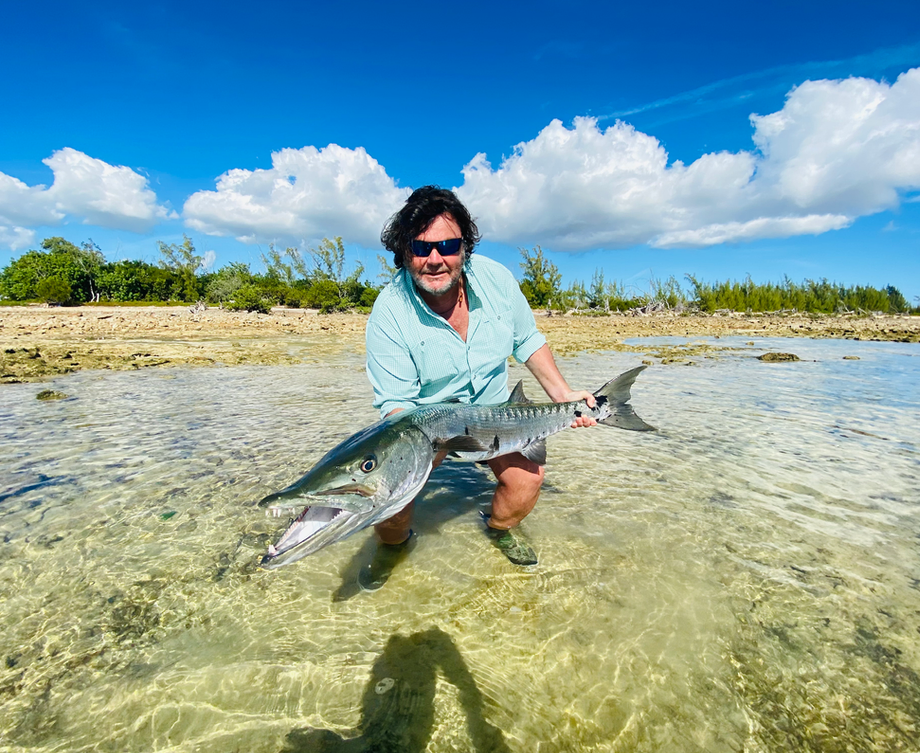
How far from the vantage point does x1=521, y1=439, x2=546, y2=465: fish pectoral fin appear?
3.78 metres


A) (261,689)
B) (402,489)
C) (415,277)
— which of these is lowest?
(261,689)

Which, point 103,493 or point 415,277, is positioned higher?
point 415,277

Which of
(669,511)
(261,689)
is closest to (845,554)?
(669,511)

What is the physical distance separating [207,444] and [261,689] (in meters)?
4.88

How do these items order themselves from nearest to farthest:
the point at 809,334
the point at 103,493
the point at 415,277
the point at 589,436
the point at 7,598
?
→ the point at 7,598, the point at 415,277, the point at 103,493, the point at 589,436, the point at 809,334

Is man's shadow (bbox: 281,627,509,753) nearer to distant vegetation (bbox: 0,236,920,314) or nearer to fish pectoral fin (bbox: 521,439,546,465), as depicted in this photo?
fish pectoral fin (bbox: 521,439,546,465)

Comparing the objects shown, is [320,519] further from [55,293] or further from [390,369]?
[55,293]

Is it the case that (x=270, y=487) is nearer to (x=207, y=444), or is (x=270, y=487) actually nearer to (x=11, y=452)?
(x=207, y=444)

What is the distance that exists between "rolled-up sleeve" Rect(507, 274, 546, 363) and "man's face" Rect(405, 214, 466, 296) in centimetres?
71

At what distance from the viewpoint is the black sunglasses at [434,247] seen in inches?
144

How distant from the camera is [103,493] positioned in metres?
5.04

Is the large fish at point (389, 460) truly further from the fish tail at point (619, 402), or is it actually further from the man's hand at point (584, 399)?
the fish tail at point (619, 402)

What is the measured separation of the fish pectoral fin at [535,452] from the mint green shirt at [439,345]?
22.7 inches

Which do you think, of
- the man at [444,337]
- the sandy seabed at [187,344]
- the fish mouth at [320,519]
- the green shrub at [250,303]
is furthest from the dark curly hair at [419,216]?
the green shrub at [250,303]
